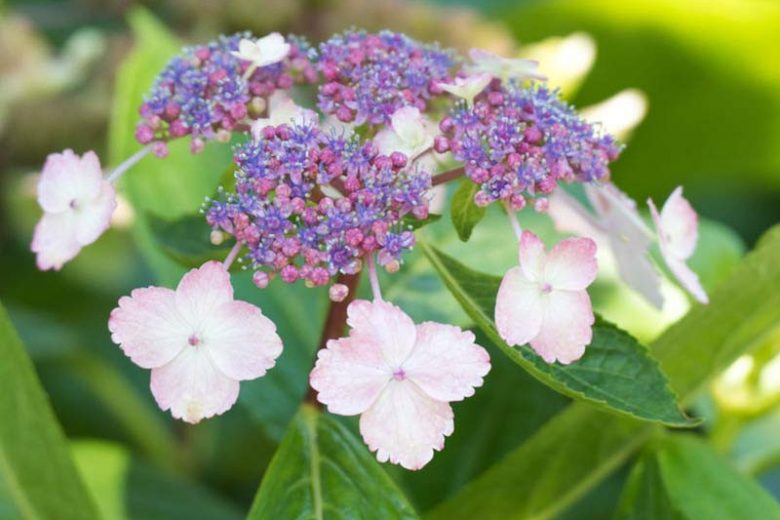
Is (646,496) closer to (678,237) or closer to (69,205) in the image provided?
(678,237)

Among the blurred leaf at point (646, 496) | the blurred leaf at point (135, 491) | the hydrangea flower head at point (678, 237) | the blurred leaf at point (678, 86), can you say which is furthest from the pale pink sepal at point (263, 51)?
the blurred leaf at point (678, 86)

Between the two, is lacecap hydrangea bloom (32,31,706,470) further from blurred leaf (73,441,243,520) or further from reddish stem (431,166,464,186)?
blurred leaf (73,441,243,520)

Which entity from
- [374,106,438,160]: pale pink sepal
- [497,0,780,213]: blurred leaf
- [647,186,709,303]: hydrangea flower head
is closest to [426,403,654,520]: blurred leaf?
[647,186,709,303]: hydrangea flower head

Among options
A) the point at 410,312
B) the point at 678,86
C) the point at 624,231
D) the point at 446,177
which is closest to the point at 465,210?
the point at 446,177

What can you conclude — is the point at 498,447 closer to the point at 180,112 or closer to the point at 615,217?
the point at 615,217

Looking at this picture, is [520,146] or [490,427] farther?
[490,427]

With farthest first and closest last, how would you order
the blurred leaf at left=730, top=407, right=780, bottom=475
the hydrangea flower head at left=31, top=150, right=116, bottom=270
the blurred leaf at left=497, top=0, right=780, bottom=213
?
the blurred leaf at left=497, top=0, right=780, bottom=213 → the blurred leaf at left=730, top=407, right=780, bottom=475 → the hydrangea flower head at left=31, top=150, right=116, bottom=270

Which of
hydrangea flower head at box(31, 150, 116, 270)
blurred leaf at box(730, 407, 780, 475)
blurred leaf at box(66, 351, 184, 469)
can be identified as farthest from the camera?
blurred leaf at box(66, 351, 184, 469)
